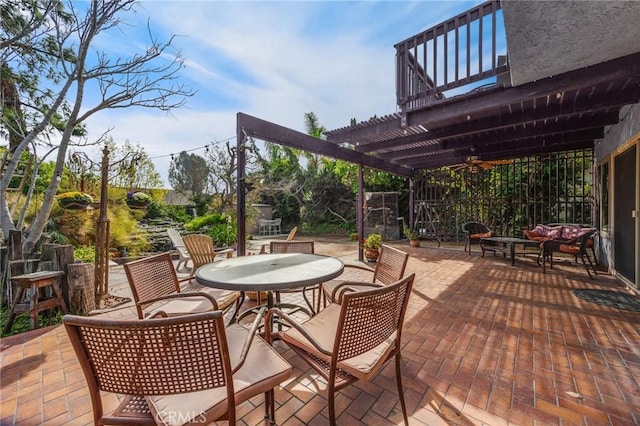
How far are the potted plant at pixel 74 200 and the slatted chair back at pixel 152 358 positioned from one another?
12.2 feet

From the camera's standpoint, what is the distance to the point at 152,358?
978 mm

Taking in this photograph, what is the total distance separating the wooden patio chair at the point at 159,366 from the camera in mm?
935

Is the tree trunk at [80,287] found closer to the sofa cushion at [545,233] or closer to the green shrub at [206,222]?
the green shrub at [206,222]

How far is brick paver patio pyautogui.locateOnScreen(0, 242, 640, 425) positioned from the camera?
1575 mm

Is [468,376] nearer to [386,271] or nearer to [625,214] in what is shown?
[386,271]

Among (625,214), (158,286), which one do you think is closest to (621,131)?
(625,214)

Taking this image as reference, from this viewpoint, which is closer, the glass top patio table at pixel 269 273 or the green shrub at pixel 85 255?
the glass top patio table at pixel 269 273

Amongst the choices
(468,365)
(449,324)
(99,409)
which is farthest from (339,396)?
(449,324)

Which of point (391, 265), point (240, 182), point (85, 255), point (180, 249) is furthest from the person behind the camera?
point (180, 249)

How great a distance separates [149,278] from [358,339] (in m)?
1.76

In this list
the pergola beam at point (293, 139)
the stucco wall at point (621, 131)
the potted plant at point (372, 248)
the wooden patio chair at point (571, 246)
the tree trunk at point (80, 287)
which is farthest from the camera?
the potted plant at point (372, 248)

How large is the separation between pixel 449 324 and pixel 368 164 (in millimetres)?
4305

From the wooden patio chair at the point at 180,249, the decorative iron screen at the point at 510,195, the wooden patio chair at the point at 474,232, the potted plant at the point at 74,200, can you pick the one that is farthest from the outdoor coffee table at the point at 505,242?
the potted plant at the point at 74,200

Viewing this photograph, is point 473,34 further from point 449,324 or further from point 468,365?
point 468,365
